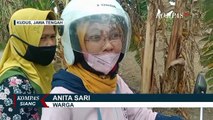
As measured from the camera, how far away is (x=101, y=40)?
1.17 meters

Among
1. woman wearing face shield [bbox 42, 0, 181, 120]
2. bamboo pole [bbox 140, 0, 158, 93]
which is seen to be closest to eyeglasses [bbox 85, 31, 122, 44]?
woman wearing face shield [bbox 42, 0, 181, 120]

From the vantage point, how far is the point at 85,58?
122cm

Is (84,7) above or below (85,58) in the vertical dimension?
above

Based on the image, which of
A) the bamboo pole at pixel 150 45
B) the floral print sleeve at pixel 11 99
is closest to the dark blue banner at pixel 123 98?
the floral print sleeve at pixel 11 99

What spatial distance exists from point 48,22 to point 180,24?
1.40m

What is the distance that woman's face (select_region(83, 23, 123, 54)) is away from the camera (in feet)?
3.84

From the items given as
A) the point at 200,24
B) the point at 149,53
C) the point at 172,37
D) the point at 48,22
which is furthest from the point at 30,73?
the point at 200,24

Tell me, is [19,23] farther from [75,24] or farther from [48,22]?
[75,24]

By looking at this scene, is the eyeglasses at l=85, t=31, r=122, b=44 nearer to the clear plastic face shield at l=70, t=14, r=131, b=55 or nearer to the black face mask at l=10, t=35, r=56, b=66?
the clear plastic face shield at l=70, t=14, r=131, b=55

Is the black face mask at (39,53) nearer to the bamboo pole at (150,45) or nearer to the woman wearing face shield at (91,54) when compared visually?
the woman wearing face shield at (91,54)

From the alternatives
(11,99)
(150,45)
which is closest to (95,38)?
(11,99)

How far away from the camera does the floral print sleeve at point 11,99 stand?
4.84 ft

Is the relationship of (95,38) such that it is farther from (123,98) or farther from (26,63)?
(26,63)

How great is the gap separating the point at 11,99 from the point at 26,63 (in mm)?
195
